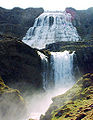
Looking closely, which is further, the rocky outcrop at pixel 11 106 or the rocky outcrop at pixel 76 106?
the rocky outcrop at pixel 11 106

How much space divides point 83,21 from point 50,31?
117 feet

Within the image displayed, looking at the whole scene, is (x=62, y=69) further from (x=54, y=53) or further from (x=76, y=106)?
(x=76, y=106)

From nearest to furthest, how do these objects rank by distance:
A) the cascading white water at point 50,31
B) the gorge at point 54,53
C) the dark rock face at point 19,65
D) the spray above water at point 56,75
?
the dark rock face at point 19,65, the spray above water at point 56,75, the gorge at point 54,53, the cascading white water at point 50,31

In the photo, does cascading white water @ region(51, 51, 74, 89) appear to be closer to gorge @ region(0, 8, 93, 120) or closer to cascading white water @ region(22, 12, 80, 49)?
gorge @ region(0, 8, 93, 120)

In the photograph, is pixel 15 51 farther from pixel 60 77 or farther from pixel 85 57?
pixel 85 57

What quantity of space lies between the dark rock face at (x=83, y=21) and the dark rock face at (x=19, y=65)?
7437 cm

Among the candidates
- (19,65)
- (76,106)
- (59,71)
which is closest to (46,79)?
(59,71)

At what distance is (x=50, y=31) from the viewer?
353ft

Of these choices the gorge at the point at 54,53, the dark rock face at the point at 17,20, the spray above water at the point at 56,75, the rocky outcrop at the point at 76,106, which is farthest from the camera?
the dark rock face at the point at 17,20

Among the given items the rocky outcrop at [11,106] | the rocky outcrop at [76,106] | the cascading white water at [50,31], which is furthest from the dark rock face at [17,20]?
the rocky outcrop at [76,106]

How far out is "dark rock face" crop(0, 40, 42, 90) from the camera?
133 ft

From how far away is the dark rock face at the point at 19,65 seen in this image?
40.5 m

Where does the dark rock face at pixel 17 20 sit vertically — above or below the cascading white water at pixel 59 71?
above

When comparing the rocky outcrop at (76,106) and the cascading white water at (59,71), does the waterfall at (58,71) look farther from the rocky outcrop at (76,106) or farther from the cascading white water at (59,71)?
the rocky outcrop at (76,106)
